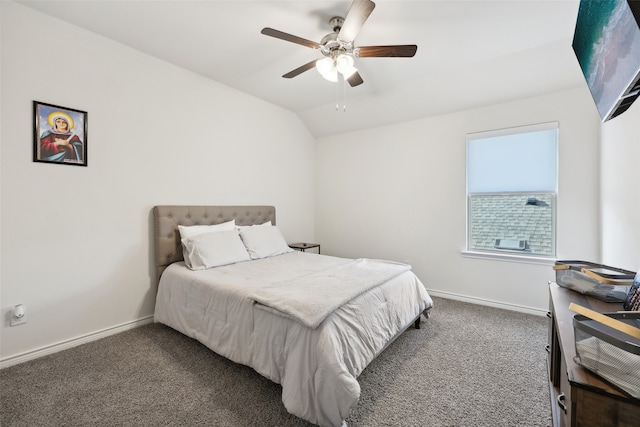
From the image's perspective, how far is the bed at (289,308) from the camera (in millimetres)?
1521

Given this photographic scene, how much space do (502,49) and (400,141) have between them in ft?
5.15

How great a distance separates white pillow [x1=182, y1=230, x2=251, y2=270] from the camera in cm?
274

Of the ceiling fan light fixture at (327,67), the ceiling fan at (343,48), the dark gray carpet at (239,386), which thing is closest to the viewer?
the dark gray carpet at (239,386)

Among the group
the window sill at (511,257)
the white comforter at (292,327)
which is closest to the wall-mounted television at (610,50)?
the white comforter at (292,327)

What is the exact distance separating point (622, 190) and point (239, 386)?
311 cm

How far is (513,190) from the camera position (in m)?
3.27

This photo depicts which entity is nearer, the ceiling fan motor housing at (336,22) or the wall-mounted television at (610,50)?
the wall-mounted television at (610,50)

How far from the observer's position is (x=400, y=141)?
4.00 meters

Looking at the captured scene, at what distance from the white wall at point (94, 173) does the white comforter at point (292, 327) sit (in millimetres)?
573

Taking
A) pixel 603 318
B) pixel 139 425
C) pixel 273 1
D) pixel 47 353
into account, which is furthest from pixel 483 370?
pixel 47 353

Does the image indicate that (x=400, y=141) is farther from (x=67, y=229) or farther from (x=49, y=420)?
(x=49, y=420)

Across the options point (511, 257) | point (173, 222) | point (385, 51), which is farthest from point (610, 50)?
point (173, 222)

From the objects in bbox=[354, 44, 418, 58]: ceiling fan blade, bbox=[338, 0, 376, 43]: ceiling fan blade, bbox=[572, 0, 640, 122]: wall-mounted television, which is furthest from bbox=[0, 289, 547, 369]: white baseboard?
bbox=[338, 0, 376, 43]: ceiling fan blade

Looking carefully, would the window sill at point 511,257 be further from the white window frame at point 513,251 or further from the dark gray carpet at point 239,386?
the dark gray carpet at point 239,386
